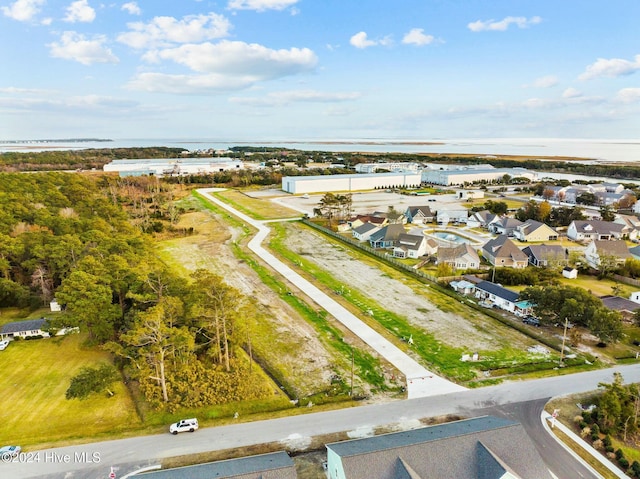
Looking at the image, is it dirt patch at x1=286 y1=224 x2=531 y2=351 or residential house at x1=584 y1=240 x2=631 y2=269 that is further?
residential house at x1=584 y1=240 x2=631 y2=269

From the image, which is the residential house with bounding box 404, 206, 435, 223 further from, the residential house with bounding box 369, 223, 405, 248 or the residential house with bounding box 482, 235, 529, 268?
the residential house with bounding box 482, 235, 529, 268

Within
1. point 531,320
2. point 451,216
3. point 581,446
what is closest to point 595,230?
point 451,216

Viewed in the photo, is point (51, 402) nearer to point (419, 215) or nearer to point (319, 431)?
point (319, 431)

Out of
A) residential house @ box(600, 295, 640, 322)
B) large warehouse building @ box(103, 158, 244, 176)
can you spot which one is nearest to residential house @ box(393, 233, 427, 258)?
residential house @ box(600, 295, 640, 322)

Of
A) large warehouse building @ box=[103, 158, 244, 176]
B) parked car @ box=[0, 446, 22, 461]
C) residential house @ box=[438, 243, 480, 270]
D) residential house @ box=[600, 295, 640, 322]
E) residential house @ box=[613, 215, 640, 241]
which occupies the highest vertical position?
large warehouse building @ box=[103, 158, 244, 176]

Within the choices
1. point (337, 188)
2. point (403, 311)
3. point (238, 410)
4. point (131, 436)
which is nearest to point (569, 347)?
point (403, 311)

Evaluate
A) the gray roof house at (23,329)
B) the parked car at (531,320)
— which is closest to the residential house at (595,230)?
the parked car at (531,320)
